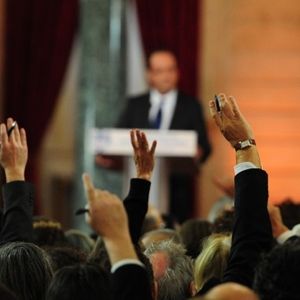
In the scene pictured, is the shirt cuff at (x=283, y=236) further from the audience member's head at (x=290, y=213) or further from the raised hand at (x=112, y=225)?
the raised hand at (x=112, y=225)

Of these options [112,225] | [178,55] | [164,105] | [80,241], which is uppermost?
[178,55]

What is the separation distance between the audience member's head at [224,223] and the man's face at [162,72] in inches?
129

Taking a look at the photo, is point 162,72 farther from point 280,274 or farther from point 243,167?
point 280,274

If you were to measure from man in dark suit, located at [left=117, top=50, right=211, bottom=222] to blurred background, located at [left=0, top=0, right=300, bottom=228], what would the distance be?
34.0 inches

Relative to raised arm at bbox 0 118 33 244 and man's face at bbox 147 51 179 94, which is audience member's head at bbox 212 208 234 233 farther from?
man's face at bbox 147 51 179 94

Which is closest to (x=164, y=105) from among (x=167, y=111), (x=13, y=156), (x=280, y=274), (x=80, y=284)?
(x=167, y=111)

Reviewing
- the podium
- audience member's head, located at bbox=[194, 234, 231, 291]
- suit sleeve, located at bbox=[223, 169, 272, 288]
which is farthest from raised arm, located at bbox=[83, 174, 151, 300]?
the podium

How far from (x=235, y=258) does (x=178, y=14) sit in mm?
6125

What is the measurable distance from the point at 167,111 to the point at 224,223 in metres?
3.45

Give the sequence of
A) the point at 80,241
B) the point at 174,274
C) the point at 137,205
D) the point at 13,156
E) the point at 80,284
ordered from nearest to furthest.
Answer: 1. the point at 80,284
2. the point at 137,205
3. the point at 174,274
4. the point at 13,156
5. the point at 80,241

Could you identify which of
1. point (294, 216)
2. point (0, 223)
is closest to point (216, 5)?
point (294, 216)

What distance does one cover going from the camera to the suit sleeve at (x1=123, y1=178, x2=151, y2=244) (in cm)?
325

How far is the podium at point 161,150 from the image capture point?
6559mm

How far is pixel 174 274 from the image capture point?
3426 mm
